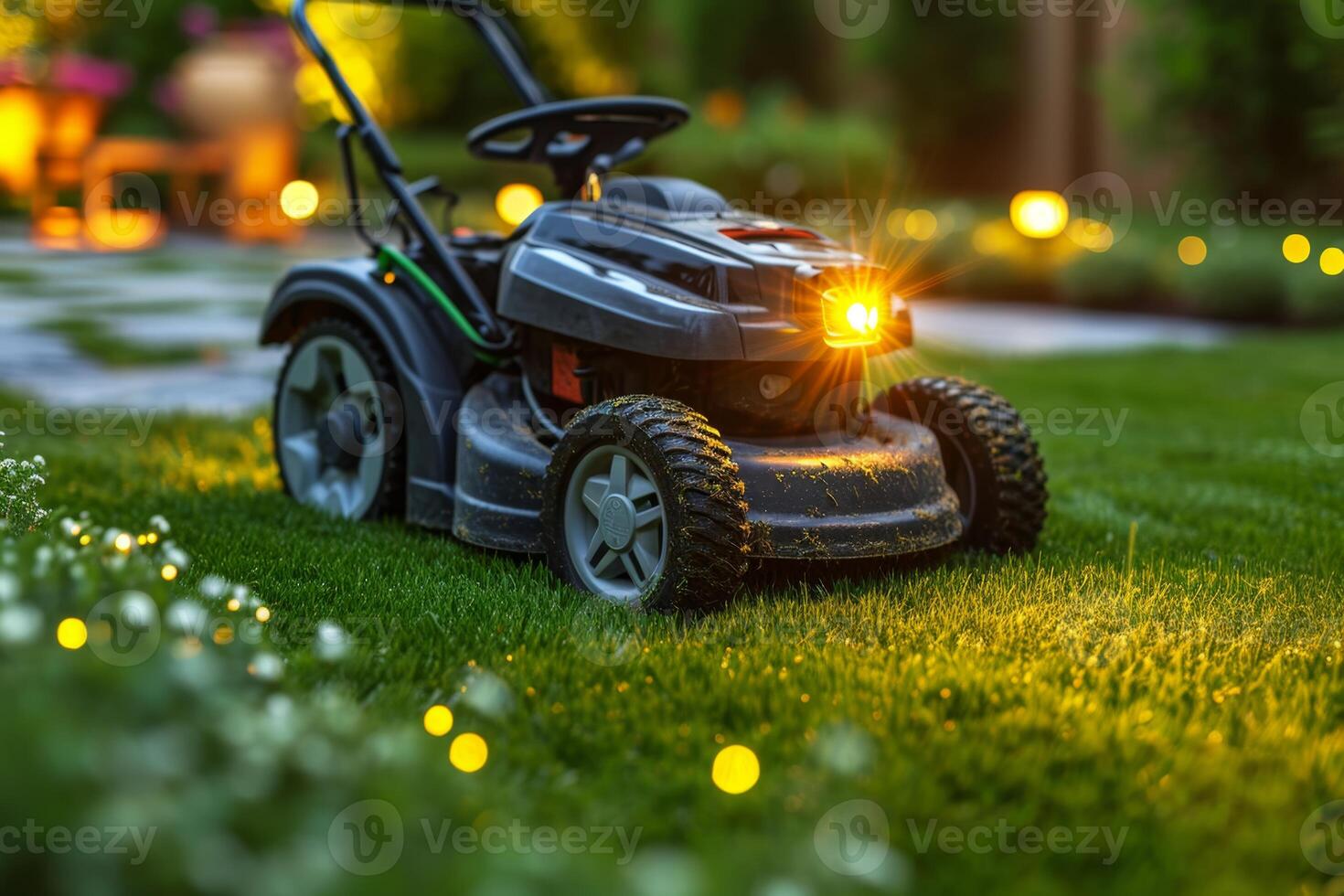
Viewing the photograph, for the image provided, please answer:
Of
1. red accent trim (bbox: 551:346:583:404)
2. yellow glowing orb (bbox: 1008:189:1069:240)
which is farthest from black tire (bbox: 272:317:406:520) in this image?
yellow glowing orb (bbox: 1008:189:1069:240)

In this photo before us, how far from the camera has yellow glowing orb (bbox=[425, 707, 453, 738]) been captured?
81.4 inches

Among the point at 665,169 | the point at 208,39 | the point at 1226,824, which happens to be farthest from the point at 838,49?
the point at 1226,824

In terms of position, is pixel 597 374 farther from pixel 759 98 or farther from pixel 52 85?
pixel 759 98

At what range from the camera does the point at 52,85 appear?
1176cm

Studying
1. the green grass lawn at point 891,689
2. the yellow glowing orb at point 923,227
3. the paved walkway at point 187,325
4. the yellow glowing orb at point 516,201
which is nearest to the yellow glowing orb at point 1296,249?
the paved walkway at point 187,325

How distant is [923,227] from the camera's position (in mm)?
12109

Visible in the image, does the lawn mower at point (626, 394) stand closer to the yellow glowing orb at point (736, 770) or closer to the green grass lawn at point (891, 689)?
the green grass lawn at point (891, 689)

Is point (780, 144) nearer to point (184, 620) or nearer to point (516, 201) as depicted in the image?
point (516, 201)

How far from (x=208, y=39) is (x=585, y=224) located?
470 inches

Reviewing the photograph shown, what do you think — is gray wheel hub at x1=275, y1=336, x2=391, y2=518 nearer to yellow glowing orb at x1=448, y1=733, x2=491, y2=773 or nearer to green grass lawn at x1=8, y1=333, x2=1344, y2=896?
green grass lawn at x1=8, y1=333, x2=1344, y2=896

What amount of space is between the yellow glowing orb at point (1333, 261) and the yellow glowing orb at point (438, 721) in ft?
28.6

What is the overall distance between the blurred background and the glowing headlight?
11.0 ft

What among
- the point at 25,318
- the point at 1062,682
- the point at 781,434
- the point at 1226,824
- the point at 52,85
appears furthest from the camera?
the point at 52,85

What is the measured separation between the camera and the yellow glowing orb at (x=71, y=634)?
5.94ft
